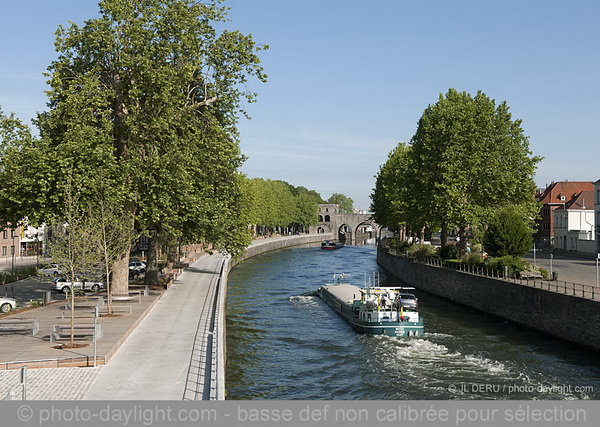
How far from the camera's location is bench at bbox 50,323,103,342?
28.4 metres

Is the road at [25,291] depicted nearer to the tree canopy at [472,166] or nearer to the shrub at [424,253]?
the tree canopy at [472,166]

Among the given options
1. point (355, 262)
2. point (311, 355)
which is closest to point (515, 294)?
point (311, 355)

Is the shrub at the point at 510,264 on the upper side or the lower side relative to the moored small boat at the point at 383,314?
upper

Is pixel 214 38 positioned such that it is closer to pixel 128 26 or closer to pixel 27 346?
pixel 128 26

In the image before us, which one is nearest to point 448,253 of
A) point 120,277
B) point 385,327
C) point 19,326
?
point 385,327

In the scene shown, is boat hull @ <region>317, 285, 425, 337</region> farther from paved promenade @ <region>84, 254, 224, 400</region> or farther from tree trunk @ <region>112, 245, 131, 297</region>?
tree trunk @ <region>112, 245, 131, 297</region>

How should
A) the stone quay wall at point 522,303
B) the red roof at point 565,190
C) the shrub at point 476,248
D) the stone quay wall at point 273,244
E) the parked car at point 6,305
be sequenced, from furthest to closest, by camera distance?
the stone quay wall at point 273,244 → the red roof at point 565,190 → the shrub at point 476,248 → the parked car at point 6,305 → the stone quay wall at point 522,303

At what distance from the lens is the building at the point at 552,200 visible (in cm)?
11312

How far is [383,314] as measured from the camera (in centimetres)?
4028

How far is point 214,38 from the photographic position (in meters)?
47.3

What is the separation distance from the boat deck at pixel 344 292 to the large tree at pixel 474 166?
460 inches

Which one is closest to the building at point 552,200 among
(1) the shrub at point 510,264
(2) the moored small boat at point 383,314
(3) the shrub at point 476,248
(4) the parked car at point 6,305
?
(3) the shrub at point 476,248

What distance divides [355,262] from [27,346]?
8570 cm

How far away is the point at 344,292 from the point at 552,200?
7390 cm
